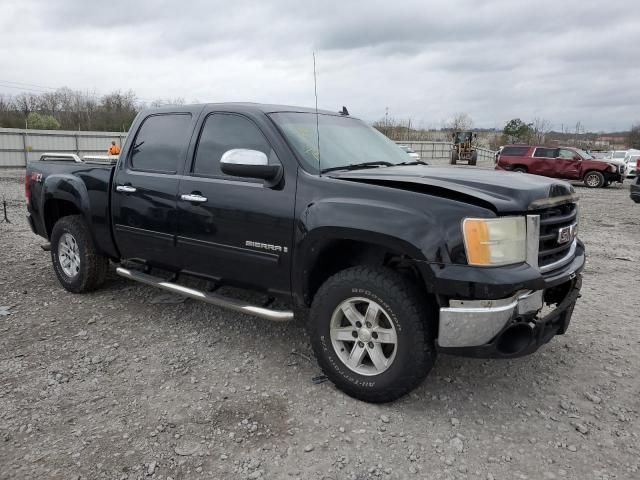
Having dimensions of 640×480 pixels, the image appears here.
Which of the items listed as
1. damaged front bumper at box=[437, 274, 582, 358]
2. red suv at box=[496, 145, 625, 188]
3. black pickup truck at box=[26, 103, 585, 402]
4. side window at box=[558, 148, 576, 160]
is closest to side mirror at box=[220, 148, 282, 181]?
black pickup truck at box=[26, 103, 585, 402]

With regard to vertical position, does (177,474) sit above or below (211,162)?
below

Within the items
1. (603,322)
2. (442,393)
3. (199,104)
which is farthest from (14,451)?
(603,322)

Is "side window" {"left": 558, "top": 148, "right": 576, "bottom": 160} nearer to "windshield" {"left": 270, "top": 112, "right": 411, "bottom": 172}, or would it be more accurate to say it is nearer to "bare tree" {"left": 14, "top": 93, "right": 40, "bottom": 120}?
"windshield" {"left": 270, "top": 112, "right": 411, "bottom": 172}

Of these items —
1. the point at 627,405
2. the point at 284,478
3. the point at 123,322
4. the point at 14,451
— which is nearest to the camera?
the point at 284,478

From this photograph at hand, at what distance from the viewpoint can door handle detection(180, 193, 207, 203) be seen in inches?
148

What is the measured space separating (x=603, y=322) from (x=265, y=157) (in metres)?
3.36

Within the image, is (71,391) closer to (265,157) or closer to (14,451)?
(14,451)

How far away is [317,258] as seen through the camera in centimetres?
322

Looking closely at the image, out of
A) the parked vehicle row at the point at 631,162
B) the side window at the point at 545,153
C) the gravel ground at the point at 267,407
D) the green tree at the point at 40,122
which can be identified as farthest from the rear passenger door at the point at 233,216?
the green tree at the point at 40,122

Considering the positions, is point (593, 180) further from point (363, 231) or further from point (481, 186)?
point (363, 231)

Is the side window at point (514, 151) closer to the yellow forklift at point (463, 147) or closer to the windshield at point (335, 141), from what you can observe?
the yellow forklift at point (463, 147)

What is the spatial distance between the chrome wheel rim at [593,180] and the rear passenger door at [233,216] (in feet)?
66.6

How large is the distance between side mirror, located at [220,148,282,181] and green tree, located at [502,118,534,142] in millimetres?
65961

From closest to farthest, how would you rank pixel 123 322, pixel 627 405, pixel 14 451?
pixel 14 451 < pixel 627 405 < pixel 123 322
